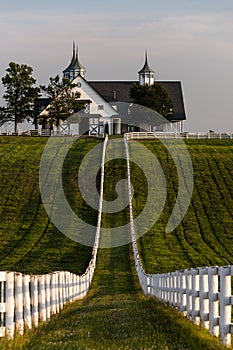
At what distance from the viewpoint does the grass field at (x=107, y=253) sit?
13430mm

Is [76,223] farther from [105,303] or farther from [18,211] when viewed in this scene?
[105,303]

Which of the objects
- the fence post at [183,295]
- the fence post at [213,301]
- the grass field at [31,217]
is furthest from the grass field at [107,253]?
the fence post at [183,295]

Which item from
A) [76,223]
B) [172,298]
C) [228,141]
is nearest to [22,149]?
[228,141]

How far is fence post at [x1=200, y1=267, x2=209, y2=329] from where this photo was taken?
13320mm

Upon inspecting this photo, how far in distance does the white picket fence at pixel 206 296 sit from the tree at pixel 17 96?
9108 centimetres

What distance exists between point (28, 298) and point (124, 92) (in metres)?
116

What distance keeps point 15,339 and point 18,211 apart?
4390 centimetres

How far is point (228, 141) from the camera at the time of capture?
88.5 meters

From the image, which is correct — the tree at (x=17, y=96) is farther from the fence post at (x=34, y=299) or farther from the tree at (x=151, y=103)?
the fence post at (x=34, y=299)

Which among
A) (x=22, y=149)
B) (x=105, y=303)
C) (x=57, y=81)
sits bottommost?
(x=105, y=303)

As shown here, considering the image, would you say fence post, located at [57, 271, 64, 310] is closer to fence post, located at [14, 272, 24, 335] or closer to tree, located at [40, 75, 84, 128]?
fence post, located at [14, 272, 24, 335]

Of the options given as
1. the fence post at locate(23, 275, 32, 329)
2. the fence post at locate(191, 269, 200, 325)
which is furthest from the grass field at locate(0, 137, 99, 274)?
the fence post at locate(23, 275, 32, 329)

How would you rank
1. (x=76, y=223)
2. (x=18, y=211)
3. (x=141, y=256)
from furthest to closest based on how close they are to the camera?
(x=18, y=211), (x=76, y=223), (x=141, y=256)

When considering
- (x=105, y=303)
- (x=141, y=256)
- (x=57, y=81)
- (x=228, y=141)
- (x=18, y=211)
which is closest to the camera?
(x=105, y=303)
